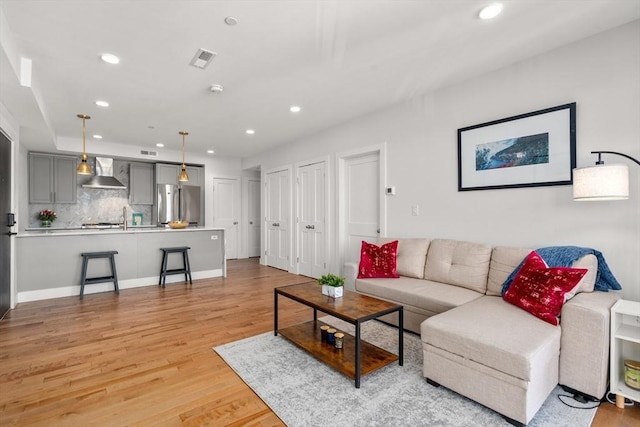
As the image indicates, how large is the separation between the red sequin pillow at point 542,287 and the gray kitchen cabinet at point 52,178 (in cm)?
743

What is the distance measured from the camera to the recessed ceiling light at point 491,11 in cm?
211

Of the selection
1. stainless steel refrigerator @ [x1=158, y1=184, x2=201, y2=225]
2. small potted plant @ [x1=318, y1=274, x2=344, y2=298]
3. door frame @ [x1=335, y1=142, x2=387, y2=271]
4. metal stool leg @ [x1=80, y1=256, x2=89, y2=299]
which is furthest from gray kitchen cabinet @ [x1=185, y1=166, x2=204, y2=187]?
small potted plant @ [x1=318, y1=274, x2=344, y2=298]

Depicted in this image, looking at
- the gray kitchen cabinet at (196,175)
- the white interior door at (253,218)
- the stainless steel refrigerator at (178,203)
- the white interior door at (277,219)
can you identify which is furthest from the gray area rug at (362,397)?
the white interior door at (253,218)

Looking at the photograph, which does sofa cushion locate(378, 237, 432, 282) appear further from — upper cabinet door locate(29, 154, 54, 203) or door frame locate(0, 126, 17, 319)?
upper cabinet door locate(29, 154, 54, 203)

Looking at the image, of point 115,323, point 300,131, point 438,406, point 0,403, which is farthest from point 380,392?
point 300,131

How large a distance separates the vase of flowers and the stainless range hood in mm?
819

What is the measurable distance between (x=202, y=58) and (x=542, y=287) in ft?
10.6

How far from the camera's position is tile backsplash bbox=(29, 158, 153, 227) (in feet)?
20.6

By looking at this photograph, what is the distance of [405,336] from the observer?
9.57 feet

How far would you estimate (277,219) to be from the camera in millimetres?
6602

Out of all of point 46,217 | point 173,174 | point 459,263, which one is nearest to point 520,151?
point 459,263

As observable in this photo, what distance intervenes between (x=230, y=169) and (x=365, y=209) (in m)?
4.50

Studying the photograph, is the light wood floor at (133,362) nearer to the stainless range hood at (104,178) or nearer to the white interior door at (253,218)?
the stainless range hood at (104,178)

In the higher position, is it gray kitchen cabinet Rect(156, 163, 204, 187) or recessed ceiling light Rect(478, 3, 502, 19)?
recessed ceiling light Rect(478, 3, 502, 19)
